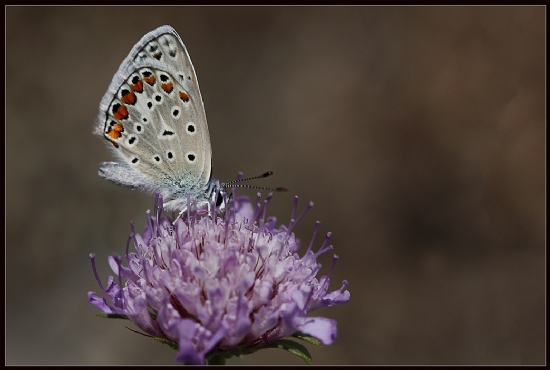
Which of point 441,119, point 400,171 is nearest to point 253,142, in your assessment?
point 400,171

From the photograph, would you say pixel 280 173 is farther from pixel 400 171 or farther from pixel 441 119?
pixel 441 119

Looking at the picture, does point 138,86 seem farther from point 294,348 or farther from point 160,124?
point 294,348

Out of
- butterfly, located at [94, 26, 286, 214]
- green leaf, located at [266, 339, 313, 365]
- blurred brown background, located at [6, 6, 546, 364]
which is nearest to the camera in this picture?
green leaf, located at [266, 339, 313, 365]

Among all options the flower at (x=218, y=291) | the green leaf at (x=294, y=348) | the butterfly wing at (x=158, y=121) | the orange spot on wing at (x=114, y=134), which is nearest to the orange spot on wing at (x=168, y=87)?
the butterfly wing at (x=158, y=121)

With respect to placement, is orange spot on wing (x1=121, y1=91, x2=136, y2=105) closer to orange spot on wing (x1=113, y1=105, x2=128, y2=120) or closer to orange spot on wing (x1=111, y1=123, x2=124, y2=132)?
orange spot on wing (x1=113, y1=105, x2=128, y2=120)

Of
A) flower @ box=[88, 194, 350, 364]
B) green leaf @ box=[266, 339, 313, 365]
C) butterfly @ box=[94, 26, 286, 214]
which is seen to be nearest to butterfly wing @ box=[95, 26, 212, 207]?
butterfly @ box=[94, 26, 286, 214]

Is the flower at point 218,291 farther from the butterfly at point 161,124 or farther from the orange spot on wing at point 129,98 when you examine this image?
the orange spot on wing at point 129,98
